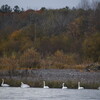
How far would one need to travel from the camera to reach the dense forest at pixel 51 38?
76812mm

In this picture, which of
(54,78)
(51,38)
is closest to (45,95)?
(54,78)

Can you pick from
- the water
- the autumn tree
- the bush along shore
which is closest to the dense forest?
the autumn tree

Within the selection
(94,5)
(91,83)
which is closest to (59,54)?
(91,83)

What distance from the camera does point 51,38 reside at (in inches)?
3888

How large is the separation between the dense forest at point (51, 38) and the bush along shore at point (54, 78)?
16.6ft

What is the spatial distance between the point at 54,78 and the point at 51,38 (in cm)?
3610

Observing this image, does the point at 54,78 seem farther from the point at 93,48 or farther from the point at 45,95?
the point at 93,48

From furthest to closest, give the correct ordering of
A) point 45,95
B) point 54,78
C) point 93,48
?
point 93,48 → point 54,78 → point 45,95

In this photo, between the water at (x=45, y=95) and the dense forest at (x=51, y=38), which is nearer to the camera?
the water at (x=45, y=95)

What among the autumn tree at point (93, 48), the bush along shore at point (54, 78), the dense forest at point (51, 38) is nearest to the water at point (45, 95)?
the bush along shore at point (54, 78)

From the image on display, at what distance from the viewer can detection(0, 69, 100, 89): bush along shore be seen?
192 ft

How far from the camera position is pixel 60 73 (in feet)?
215

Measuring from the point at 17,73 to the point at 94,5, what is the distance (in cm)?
5077

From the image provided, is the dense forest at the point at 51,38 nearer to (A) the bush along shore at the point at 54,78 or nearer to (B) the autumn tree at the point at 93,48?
(B) the autumn tree at the point at 93,48
